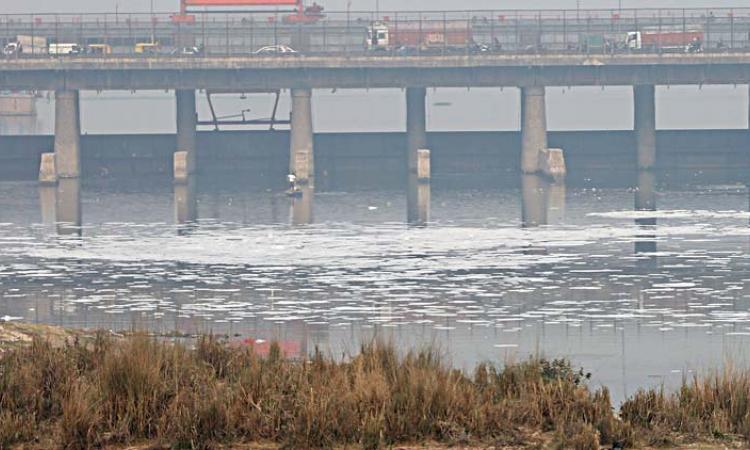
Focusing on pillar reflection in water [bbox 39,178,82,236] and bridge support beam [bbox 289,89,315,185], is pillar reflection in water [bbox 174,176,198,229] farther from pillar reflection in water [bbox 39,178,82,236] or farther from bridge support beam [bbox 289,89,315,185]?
bridge support beam [bbox 289,89,315,185]

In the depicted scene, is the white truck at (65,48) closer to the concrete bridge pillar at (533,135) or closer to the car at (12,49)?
the car at (12,49)

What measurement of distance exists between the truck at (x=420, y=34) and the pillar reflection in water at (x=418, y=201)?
63.0 feet

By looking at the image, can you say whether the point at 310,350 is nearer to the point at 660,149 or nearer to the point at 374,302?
the point at 374,302

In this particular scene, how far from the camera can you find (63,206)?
74.2 meters

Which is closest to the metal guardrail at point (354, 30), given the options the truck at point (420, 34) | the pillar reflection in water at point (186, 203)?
the truck at point (420, 34)

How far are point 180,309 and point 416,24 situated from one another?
82.5 m

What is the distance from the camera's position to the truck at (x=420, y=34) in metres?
112

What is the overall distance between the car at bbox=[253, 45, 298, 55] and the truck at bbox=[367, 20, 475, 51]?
22.2 feet

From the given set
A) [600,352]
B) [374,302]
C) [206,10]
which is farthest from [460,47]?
[600,352]

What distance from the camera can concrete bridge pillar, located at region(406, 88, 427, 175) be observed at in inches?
3819

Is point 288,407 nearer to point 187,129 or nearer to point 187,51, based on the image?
point 187,129

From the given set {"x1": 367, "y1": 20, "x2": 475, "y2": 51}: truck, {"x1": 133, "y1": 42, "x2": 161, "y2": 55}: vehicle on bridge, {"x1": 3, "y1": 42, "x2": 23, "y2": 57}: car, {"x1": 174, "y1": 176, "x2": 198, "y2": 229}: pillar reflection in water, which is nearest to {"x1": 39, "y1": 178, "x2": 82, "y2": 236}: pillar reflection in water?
{"x1": 174, "y1": 176, "x2": 198, "y2": 229}: pillar reflection in water

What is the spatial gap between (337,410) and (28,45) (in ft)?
316

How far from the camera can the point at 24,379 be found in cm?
2014
